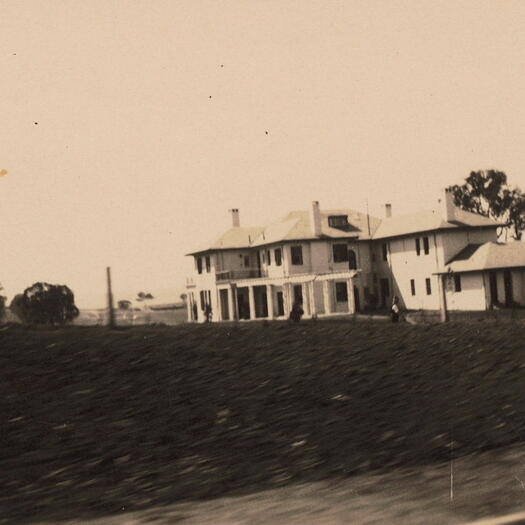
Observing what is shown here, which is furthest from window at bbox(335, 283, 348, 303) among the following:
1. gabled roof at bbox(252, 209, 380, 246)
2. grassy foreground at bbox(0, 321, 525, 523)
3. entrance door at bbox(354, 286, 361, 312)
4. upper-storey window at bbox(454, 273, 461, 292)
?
grassy foreground at bbox(0, 321, 525, 523)

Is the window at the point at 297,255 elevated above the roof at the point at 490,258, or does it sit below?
above

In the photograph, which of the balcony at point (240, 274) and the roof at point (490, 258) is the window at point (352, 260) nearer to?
the balcony at point (240, 274)

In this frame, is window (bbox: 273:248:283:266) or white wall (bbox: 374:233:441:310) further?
window (bbox: 273:248:283:266)

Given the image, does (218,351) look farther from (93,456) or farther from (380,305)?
(380,305)

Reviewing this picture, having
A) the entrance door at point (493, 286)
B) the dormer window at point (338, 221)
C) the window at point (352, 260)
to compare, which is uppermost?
the dormer window at point (338, 221)

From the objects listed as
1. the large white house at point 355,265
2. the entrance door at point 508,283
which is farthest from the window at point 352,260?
the entrance door at point 508,283

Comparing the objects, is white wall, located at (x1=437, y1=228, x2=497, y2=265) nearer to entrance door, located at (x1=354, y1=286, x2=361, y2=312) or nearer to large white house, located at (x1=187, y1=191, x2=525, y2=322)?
large white house, located at (x1=187, y1=191, x2=525, y2=322)
